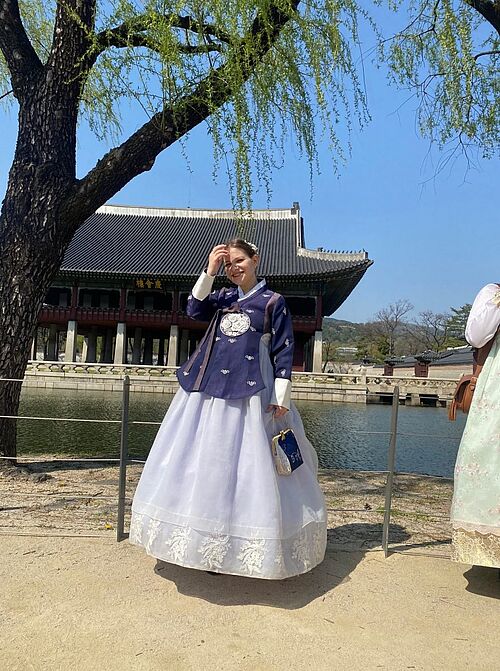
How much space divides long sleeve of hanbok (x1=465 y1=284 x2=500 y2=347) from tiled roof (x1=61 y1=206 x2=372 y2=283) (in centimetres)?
1761

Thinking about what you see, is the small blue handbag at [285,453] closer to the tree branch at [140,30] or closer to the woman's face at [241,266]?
the woman's face at [241,266]

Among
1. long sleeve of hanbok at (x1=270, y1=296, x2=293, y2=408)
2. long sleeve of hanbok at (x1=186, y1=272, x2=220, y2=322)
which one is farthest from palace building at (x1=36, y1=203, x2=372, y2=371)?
long sleeve of hanbok at (x1=270, y1=296, x2=293, y2=408)

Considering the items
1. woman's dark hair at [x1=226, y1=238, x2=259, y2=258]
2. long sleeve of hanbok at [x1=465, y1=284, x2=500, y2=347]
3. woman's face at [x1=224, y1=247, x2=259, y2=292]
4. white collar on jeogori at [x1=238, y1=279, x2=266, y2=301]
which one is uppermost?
woman's dark hair at [x1=226, y1=238, x2=259, y2=258]

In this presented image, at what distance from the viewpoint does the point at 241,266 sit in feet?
7.68

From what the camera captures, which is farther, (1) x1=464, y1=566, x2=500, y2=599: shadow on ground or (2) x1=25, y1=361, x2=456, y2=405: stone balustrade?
(2) x1=25, y1=361, x2=456, y2=405: stone balustrade

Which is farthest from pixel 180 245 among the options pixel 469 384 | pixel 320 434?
pixel 469 384

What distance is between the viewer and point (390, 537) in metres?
2.91

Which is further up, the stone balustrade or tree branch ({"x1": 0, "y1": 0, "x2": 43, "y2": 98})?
tree branch ({"x1": 0, "y1": 0, "x2": 43, "y2": 98})

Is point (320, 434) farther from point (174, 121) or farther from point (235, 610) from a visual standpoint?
point (235, 610)

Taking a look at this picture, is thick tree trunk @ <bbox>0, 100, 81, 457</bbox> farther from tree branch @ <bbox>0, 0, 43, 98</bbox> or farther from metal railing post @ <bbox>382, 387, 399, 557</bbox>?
metal railing post @ <bbox>382, 387, 399, 557</bbox>

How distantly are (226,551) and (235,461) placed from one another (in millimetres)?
347

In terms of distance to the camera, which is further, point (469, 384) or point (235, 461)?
point (469, 384)

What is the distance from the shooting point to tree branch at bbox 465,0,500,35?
4.05 metres

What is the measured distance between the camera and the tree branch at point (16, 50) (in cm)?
387
